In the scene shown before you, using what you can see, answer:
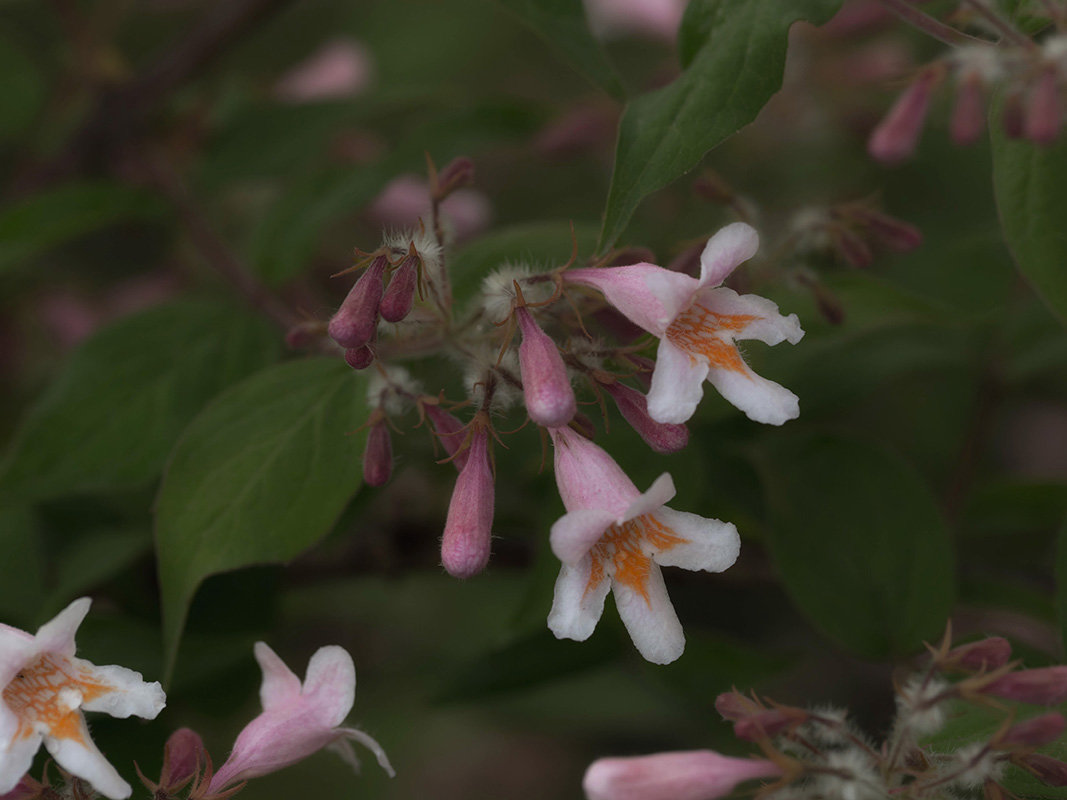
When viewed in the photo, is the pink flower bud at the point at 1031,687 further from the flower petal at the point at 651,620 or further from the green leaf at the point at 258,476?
the green leaf at the point at 258,476

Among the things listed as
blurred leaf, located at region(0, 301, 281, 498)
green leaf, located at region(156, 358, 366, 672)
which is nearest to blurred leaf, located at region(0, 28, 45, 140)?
blurred leaf, located at region(0, 301, 281, 498)

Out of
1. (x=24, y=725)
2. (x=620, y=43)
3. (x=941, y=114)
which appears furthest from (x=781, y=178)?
(x=24, y=725)

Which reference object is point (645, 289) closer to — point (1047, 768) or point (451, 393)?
point (451, 393)

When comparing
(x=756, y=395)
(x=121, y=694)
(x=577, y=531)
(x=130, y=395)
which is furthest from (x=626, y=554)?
(x=130, y=395)

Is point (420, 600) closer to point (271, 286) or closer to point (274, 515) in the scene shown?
point (271, 286)

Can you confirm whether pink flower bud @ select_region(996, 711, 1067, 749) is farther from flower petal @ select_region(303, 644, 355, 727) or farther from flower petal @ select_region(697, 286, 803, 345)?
flower petal @ select_region(303, 644, 355, 727)
